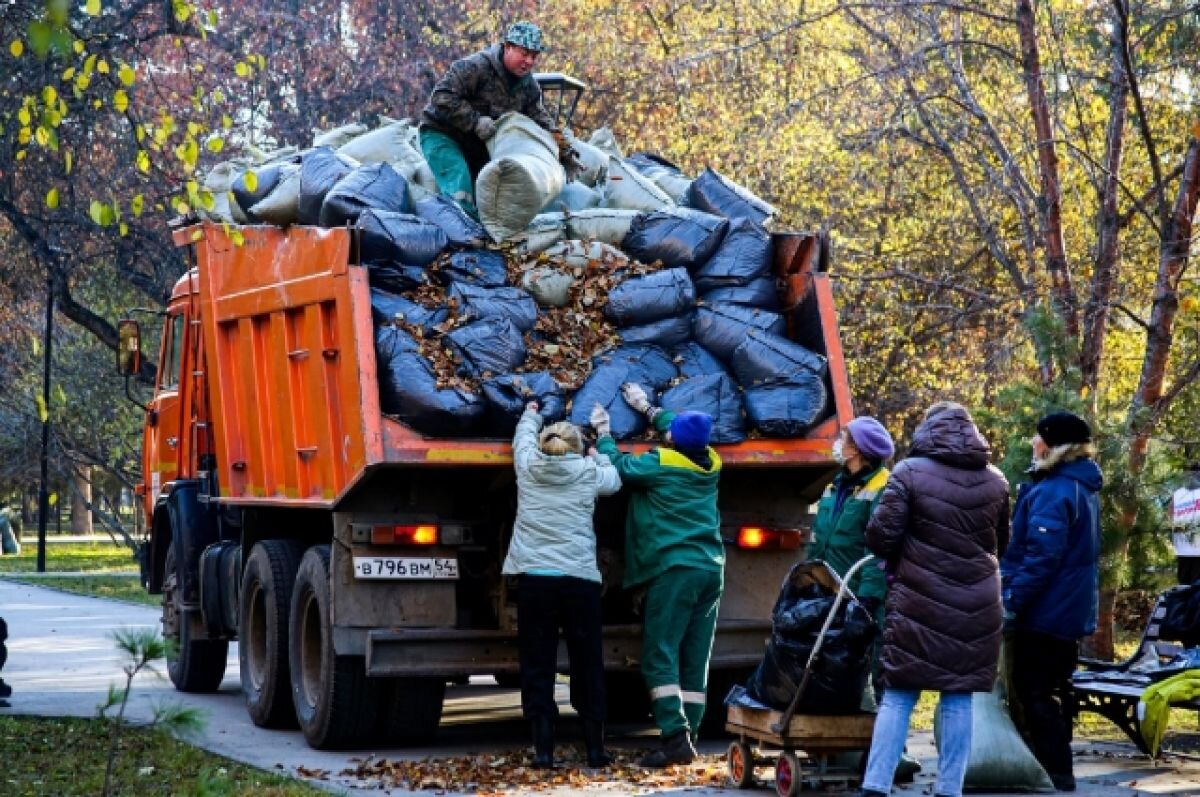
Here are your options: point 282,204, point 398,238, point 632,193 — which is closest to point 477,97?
point 632,193

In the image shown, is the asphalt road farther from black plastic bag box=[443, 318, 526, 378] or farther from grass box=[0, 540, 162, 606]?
grass box=[0, 540, 162, 606]

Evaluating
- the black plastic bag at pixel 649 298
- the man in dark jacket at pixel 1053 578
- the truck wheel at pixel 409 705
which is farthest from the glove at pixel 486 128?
the man in dark jacket at pixel 1053 578

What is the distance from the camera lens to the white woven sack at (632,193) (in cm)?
1098

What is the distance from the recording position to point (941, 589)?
7547 millimetres

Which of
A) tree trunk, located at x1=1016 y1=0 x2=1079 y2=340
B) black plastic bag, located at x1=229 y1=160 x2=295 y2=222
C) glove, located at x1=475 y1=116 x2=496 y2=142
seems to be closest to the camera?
glove, located at x1=475 y1=116 x2=496 y2=142

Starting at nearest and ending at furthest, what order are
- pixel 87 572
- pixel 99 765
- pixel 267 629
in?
pixel 99 765
pixel 267 629
pixel 87 572

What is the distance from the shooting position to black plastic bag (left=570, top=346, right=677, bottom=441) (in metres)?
9.46

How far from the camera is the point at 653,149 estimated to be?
22.3m

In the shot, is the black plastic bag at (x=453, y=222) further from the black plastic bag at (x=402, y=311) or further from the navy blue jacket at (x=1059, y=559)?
the navy blue jacket at (x=1059, y=559)

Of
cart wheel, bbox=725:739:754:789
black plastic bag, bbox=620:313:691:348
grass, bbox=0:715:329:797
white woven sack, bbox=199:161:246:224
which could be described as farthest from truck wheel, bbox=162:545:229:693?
cart wheel, bbox=725:739:754:789

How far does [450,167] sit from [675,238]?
1.46 m

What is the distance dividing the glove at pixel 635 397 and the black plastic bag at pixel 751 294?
2.69ft

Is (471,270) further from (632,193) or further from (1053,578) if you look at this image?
(1053,578)

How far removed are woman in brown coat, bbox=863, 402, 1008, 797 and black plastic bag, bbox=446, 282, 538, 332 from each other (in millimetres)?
2528
